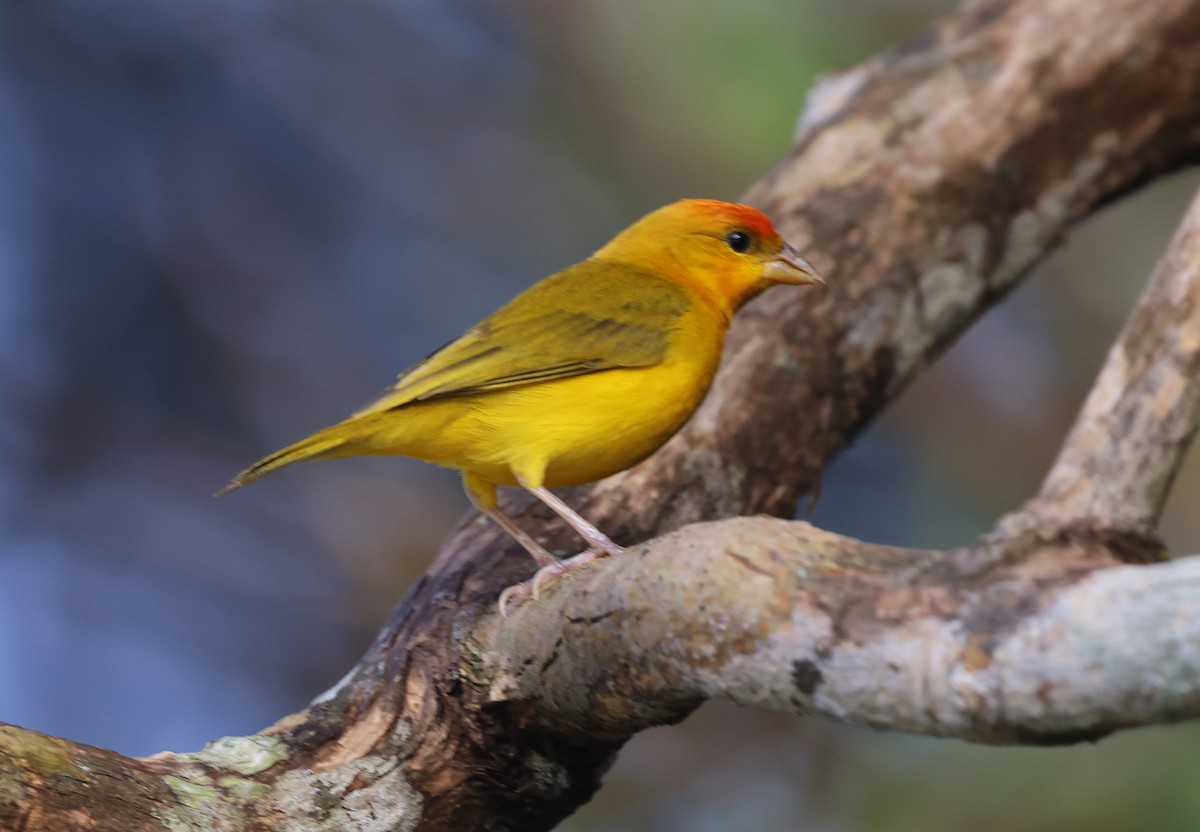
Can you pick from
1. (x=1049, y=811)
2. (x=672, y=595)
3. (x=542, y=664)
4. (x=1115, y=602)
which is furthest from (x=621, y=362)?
(x=1049, y=811)

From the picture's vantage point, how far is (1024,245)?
5.13m

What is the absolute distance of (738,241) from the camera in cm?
436

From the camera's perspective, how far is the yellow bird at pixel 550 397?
11.6 feet

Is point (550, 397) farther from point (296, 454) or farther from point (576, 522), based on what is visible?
point (296, 454)

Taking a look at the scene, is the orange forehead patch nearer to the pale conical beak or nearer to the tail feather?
the pale conical beak

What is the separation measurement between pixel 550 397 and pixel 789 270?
3.62 ft

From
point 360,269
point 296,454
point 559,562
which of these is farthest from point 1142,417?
point 360,269

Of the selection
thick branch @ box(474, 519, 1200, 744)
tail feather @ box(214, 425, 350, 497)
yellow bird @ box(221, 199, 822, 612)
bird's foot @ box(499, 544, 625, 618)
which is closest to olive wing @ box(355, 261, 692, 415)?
yellow bird @ box(221, 199, 822, 612)

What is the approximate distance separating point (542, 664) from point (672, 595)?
1.82ft

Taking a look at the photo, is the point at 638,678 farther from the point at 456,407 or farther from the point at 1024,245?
the point at 1024,245

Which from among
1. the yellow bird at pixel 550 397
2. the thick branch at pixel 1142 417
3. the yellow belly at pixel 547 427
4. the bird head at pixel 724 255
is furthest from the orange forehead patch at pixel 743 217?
the thick branch at pixel 1142 417

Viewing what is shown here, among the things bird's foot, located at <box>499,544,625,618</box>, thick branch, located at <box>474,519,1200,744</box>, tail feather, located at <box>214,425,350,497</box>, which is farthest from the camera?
tail feather, located at <box>214,425,350,497</box>

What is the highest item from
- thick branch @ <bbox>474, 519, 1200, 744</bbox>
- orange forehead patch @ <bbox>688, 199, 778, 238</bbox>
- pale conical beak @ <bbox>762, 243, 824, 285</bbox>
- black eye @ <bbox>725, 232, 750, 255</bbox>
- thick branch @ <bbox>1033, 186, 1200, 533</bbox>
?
orange forehead patch @ <bbox>688, 199, 778, 238</bbox>

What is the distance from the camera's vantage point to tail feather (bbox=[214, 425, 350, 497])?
10.8ft
